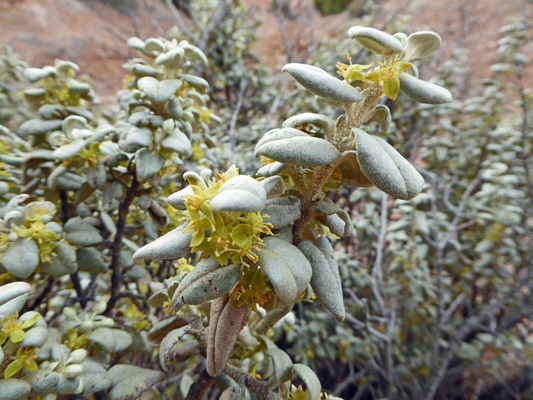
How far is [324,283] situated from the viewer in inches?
26.6

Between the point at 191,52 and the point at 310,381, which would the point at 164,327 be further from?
the point at 191,52

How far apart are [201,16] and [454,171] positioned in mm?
2831

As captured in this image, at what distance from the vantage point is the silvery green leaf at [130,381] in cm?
83

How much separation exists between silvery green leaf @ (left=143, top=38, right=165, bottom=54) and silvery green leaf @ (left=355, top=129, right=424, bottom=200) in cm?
87

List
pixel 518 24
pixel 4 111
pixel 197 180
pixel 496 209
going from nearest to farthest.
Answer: pixel 197 180 < pixel 496 209 < pixel 4 111 < pixel 518 24

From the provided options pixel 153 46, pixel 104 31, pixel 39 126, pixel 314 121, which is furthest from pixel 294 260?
pixel 104 31

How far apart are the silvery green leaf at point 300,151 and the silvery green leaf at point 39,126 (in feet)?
3.46

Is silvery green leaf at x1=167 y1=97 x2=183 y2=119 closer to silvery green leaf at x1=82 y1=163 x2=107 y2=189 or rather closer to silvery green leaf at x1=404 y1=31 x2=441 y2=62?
silvery green leaf at x1=82 y1=163 x2=107 y2=189

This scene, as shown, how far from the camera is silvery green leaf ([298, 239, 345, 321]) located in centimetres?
66

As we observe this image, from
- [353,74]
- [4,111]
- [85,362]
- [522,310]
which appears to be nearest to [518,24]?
[522,310]

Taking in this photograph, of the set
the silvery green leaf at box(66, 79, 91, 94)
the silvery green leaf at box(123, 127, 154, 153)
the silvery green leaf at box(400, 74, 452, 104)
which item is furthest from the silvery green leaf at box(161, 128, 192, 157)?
the silvery green leaf at box(400, 74, 452, 104)

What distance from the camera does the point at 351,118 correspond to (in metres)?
0.71

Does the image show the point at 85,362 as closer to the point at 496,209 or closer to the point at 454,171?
the point at 496,209

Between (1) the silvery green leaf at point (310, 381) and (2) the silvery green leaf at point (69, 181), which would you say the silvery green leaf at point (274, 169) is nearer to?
(1) the silvery green leaf at point (310, 381)
